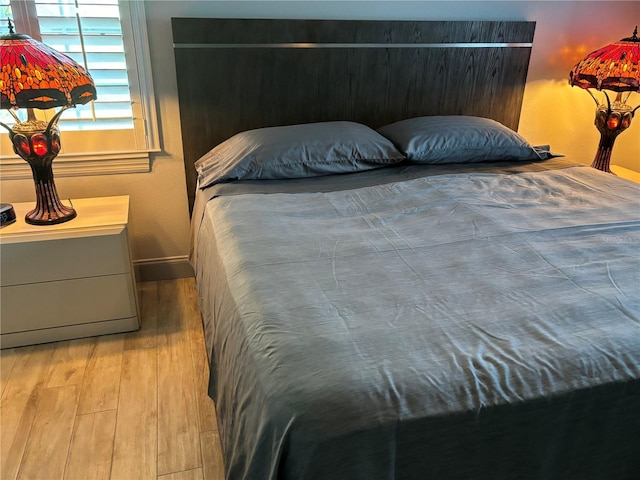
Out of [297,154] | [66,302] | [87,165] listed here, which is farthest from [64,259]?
[297,154]

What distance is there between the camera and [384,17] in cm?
239

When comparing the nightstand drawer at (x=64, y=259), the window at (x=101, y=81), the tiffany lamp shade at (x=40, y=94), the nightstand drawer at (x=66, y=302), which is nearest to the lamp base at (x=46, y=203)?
the tiffany lamp shade at (x=40, y=94)

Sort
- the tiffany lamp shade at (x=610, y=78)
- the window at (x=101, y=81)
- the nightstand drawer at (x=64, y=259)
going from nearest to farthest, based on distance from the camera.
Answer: the nightstand drawer at (x=64, y=259) < the window at (x=101, y=81) < the tiffany lamp shade at (x=610, y=78)

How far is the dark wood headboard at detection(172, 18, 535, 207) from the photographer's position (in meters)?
2.23

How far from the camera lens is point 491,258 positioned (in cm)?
141

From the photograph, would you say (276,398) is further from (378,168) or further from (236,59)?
(236,59)

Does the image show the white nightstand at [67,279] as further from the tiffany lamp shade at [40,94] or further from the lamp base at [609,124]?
the lamp base at [609,124]

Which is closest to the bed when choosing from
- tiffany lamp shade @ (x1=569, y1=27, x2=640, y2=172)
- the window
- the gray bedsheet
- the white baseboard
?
the gray bedsheet

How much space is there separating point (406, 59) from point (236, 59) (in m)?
0.83

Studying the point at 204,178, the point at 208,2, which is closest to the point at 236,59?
the point at 208,2

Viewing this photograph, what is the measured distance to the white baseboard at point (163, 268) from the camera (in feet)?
8.31

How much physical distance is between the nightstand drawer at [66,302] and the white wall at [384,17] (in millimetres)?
460

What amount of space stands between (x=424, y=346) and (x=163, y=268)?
184 centimetres

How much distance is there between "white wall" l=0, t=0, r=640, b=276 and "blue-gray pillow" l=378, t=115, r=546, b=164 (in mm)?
547
